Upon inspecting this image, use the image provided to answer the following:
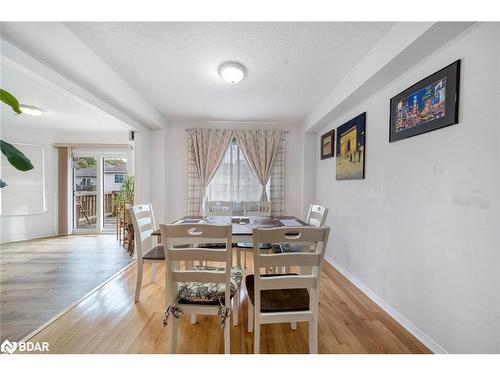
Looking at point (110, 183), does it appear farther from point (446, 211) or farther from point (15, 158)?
point (446, 211)

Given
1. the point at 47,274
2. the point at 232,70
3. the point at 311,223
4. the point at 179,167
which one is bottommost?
the point at 47,274

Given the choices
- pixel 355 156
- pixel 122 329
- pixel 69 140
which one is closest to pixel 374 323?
pixel 355 156

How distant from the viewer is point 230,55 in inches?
74.7

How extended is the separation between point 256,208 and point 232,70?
1982mm

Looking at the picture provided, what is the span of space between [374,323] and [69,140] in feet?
20.2

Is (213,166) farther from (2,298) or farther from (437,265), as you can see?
(437,265)

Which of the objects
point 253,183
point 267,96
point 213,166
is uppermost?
point 267,96

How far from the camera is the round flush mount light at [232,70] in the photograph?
6.63 feet

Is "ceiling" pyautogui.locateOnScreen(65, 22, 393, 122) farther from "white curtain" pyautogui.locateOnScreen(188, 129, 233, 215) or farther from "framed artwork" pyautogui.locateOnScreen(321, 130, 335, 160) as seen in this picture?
"white curtain" pyautogui.locateOnScreen(188, 129, 233, 215)

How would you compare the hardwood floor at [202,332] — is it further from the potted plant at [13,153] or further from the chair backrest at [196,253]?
the potted plant at [13,153]

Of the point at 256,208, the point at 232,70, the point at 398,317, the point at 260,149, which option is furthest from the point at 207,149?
the point at 398,317

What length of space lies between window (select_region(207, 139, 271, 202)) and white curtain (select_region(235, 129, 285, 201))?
11 cm

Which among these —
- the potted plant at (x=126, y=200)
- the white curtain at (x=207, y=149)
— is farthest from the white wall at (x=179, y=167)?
the potted plant at (x=126, y=200)

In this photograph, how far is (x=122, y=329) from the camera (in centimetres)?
168
